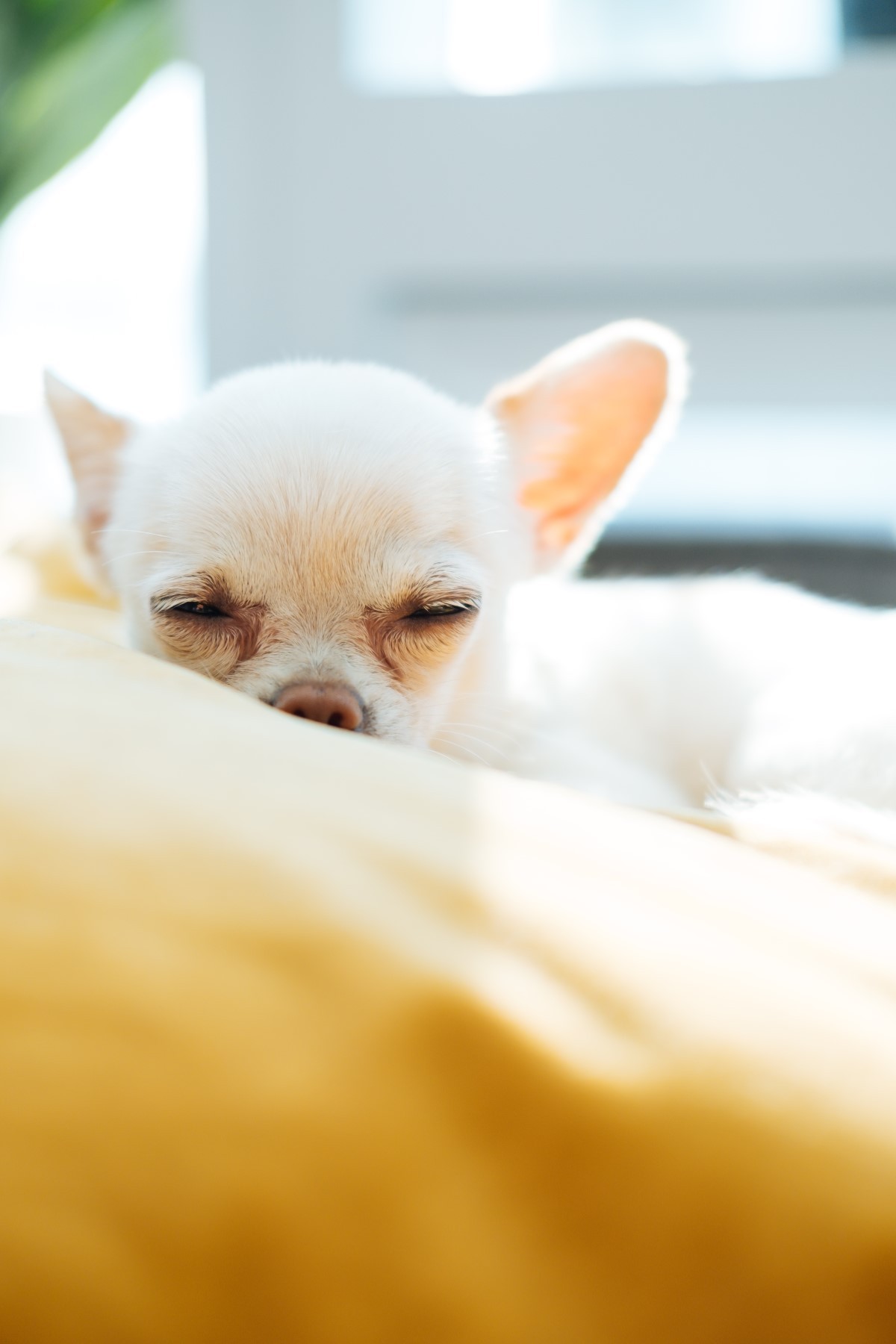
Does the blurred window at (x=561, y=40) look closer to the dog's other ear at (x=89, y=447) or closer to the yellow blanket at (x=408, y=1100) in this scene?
the dog's other ear at (x=89, y=447)

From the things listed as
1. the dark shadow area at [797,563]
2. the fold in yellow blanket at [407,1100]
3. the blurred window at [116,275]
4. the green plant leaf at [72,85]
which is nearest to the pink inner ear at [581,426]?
the dark shadow area at [797,563]

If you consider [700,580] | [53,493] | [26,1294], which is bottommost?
[26,1294]

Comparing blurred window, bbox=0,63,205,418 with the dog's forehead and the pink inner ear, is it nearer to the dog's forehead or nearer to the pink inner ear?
the pink inner ear

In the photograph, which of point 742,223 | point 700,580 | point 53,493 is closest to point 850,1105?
point 700,580

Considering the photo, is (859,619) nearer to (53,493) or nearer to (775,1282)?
(775,1282)

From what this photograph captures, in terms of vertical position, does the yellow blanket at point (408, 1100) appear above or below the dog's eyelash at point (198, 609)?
below

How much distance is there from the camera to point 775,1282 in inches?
13.7

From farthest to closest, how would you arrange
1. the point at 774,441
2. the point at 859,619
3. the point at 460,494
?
the point at 774,441 → the point at 859,619 → the point at 460,494

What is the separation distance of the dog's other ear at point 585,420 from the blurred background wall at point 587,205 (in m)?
0.77

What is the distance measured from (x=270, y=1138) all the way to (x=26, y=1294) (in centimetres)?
9

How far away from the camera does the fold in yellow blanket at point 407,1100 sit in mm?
346

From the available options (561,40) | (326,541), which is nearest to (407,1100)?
(326,541)

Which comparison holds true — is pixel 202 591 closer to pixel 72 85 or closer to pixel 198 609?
pixel 198 609

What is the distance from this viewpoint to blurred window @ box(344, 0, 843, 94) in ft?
7.46
